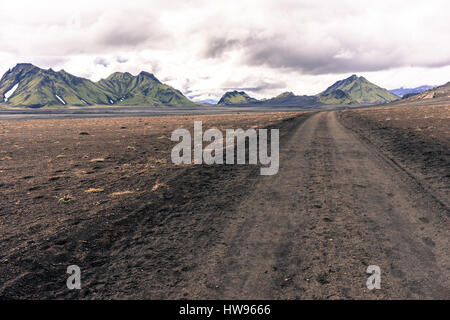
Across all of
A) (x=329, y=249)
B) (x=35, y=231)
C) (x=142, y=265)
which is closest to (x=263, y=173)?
(x=329, y=249)

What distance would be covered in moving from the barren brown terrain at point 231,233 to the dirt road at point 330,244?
0.08ft

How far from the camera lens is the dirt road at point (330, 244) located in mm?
4273

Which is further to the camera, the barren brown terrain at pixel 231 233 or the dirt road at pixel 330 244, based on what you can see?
the barren brown terrain at pixel 231 233

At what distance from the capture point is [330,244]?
5.59 meters

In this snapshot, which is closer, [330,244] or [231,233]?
[330,244]

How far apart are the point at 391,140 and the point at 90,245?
21.6m

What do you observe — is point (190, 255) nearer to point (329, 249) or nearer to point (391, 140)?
point (329, 249)

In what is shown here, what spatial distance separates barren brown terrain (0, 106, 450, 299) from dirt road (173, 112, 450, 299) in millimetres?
25

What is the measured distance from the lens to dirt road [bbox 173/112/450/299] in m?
4.27

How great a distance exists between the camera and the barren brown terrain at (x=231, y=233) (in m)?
4.40

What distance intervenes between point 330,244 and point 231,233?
2.20 meters

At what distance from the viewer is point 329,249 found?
17.7ft

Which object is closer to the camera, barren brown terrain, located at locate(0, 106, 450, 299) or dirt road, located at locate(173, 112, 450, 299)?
dirt road, located at locate(173, 112, 450, 299)
